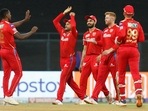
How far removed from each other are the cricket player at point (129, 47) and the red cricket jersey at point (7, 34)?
7.94 feet

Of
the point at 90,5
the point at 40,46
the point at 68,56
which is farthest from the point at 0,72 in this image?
the point at 90,5

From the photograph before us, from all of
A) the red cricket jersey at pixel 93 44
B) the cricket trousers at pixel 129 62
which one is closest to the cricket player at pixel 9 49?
the red cricket jersey at pixel 93 44

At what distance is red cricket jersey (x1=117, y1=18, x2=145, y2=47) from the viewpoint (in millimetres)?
14444

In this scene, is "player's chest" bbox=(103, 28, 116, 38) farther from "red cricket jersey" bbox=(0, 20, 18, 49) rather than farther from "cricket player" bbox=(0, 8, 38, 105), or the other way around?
"red cricket jersey" bbox=(0, 20, 18, 49)

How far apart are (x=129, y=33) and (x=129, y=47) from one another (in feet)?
1.00

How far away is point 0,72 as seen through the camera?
23078 millimetres

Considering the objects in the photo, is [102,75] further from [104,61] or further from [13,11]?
[13,11]

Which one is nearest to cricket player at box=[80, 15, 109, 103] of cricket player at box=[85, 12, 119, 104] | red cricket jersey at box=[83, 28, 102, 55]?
red cricket jersey at box=[83, 28, 102, 55]

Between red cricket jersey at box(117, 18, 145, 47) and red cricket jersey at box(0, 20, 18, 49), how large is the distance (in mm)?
2476

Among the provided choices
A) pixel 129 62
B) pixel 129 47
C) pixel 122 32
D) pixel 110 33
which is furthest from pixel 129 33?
pixel 110 33

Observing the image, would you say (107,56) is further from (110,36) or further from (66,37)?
(66,37)

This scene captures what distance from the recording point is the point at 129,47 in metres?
14.7

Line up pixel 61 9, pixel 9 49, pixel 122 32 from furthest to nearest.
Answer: pixel 61 9, pixel 9 49, pixel 122 32

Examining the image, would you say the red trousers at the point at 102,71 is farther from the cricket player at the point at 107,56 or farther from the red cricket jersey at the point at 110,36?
the red cricket jersey at the point at 110,36
